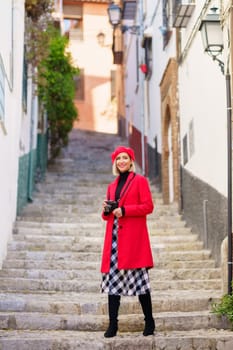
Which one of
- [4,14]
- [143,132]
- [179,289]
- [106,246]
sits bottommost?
[179,289]

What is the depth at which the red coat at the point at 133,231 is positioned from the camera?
4848mm

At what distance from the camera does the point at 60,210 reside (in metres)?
11.0

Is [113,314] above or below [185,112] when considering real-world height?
below

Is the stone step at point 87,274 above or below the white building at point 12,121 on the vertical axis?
below

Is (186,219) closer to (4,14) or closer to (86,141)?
(4,14)

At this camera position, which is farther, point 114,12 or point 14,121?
point 114,12

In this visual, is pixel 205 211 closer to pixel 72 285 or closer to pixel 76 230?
pixel 76 230

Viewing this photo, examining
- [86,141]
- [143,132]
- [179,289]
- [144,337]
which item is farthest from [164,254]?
[86,141]

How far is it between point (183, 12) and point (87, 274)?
4468 millimetres

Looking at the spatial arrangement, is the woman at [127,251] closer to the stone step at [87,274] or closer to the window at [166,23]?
the stone step at [87,274]

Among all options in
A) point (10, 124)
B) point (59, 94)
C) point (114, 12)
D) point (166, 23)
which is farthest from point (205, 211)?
point (59, 94)

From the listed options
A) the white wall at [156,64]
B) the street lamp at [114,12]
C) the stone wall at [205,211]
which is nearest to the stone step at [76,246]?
the stone wall at [205,211]

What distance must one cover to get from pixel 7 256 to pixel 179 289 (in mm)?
2494

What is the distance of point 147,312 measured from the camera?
4914 mm
